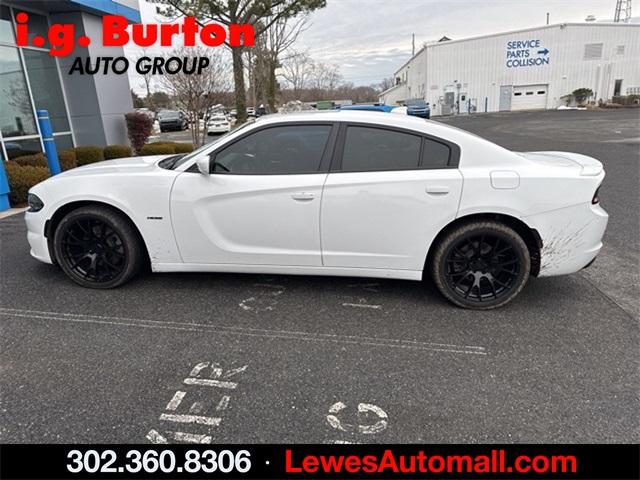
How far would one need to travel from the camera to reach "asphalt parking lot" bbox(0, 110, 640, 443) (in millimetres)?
2121

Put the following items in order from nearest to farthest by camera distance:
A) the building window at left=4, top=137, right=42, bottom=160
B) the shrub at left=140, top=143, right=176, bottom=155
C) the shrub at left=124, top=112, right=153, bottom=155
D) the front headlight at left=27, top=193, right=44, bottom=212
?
the front headlight at left=27, top=193, right=44, bottom=212 → the building window at left=4, top=137, right=42, bottom=160 → the shrub at left=140, top=143, right=176, bottom=155 → the shrub at left=124, top=112, right=153, bottom=155

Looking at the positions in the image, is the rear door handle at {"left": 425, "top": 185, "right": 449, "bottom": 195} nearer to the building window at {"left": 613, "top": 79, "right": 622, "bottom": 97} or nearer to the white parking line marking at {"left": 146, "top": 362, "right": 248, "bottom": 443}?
the white parking line marking at {"left": 146, "top": 362, "right": 248, "bottom": 443}

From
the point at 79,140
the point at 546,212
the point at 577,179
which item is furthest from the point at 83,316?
the point at 79,140

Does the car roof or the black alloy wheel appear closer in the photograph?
the car roof

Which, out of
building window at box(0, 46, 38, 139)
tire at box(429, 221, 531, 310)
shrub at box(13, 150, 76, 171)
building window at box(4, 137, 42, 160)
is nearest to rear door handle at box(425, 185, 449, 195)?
tire at box(429, 221, 531, 310)

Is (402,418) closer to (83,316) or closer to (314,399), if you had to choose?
(314,399)

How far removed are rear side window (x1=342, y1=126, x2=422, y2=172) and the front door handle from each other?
13.1 inches

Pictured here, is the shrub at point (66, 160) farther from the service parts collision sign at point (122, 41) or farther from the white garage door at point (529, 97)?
the white garage door at point (529, 97)

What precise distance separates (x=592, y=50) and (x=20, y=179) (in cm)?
4592

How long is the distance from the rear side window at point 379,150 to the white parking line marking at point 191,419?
1987 mm

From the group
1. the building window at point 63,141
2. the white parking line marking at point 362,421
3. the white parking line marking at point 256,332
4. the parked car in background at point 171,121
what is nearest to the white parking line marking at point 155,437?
the white parking line marking at point 362,421

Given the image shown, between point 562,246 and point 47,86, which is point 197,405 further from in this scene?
point 47,86

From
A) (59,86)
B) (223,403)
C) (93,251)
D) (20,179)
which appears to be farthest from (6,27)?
(223,403)

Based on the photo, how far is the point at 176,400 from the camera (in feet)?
7.59
